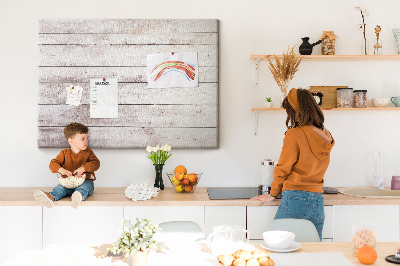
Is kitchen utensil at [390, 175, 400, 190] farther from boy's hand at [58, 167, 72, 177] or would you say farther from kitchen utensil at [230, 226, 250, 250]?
boy's hand at [58, 167, 72, 177]

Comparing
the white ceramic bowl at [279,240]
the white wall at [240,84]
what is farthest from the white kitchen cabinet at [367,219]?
the white ceramic bowl at [279,240]

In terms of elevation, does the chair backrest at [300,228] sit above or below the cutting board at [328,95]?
below

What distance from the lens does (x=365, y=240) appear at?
5.71ft

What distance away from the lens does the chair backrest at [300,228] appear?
7.11ft

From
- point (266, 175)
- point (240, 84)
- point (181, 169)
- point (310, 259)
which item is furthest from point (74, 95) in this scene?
point (310, 259)

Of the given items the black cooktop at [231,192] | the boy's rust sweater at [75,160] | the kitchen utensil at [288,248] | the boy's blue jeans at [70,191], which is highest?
the boy's rust sweater at [75,160]

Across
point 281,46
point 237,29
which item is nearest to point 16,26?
point 237,29

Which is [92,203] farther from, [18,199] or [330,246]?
[330,246]

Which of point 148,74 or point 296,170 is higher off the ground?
point 148,74

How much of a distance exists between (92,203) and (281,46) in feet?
6.09

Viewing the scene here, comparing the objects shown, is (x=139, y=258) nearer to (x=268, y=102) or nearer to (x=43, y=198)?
(x=43, y=198)

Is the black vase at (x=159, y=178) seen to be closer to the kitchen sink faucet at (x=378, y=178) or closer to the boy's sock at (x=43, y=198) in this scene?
the boy's sock at (x=43, y=198)

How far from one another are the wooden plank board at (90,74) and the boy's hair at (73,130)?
1.30ft

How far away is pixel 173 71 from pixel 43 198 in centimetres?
133
